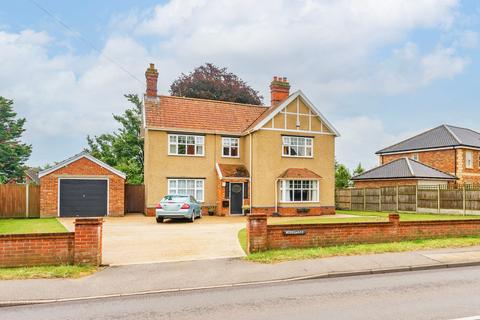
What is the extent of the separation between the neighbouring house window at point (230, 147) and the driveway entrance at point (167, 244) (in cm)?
1044

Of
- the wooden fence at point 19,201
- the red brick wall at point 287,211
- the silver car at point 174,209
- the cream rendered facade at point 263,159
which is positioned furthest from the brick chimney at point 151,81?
the red brick wall at point 287,211

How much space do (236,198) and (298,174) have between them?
421 cm

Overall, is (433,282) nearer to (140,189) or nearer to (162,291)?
(162,291)

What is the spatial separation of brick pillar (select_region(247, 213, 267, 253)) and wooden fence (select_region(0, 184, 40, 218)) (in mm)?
16985

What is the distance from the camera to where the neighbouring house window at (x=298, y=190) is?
2583cm

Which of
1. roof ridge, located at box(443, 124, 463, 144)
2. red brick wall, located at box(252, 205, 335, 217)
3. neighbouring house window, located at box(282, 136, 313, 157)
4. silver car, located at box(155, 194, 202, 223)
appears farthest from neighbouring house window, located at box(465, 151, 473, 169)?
silver car, located at box(155, 194, 202, 223)

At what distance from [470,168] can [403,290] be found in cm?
3461

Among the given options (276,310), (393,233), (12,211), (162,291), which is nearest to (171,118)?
(12,211)

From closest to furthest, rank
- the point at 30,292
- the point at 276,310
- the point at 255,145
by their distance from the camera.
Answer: the point at 276,310 < the point at 30,292 < the point at 255,145

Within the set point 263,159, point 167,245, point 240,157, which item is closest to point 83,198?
point 240,157

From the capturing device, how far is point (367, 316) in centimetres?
606

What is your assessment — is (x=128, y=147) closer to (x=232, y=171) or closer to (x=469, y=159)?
(x=232, y=171)

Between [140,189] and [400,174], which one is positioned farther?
[400,174]

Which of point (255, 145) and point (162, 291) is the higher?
point (255, 145)
